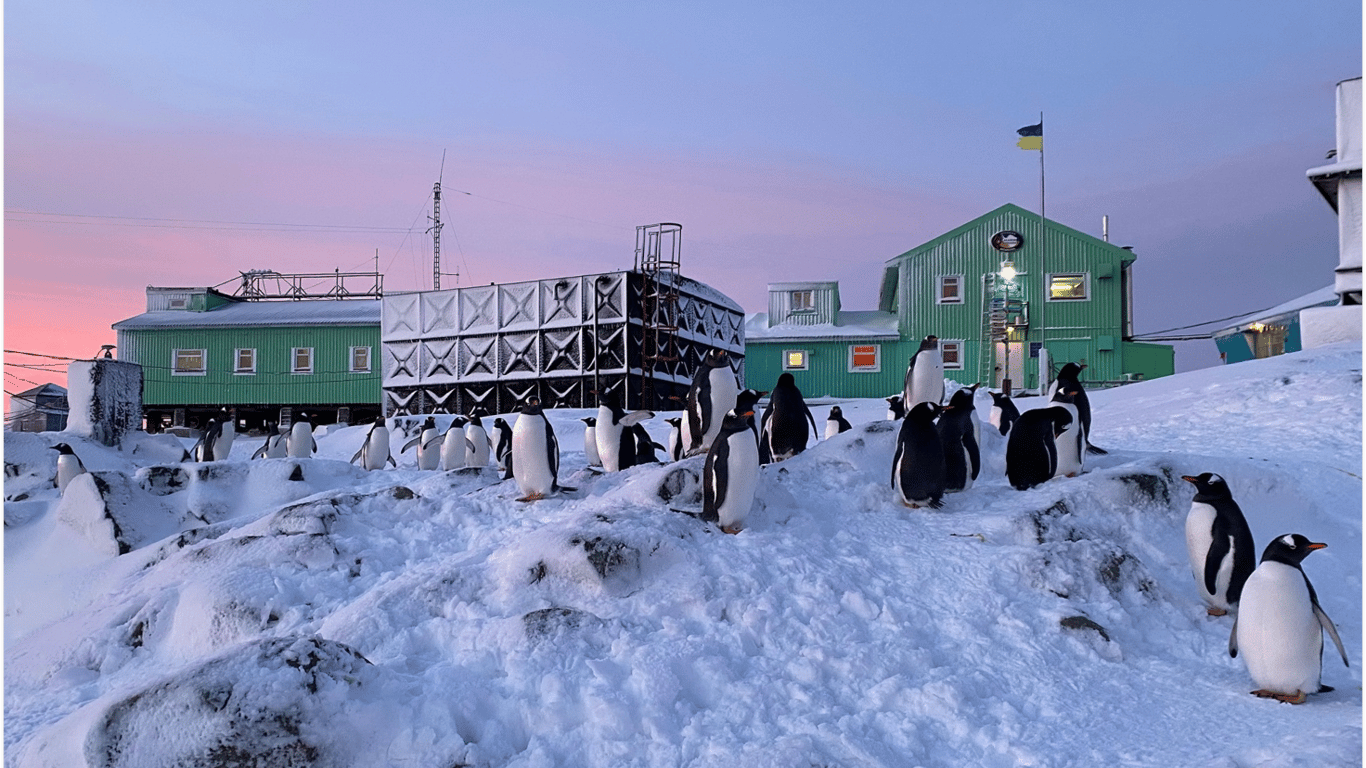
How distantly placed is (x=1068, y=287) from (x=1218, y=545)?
2759 centimetres

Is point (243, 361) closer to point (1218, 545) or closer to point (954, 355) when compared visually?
point (954, 355)

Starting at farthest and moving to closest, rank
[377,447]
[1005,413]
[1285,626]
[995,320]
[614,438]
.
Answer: [995,320] < [377,447] < [1005,413] < [614,438] < [1285,626]

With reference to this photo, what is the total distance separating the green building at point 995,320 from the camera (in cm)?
3247

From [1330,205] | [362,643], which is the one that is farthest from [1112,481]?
[1330,205]

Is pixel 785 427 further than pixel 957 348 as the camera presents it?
No

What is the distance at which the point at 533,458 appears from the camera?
32.5ft

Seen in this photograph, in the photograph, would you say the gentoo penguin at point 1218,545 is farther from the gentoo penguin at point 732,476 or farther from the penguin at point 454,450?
the penguin at point 454,450

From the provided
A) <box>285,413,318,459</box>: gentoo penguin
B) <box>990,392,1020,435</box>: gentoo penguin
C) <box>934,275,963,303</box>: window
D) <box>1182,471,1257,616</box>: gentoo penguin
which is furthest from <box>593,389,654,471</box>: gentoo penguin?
<box>934,275,963,303</box>: window

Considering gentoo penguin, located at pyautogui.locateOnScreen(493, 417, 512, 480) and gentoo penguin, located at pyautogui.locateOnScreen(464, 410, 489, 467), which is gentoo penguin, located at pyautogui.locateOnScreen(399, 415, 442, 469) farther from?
gentoo penguin, located at pyautogui.locateOnScreen(464, 410, 489, 467)

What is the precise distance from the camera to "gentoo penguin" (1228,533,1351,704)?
564 centimetres

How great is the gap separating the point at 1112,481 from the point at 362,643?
6220 millimetres

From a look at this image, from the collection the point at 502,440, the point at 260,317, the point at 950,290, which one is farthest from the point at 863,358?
the point at 260,317

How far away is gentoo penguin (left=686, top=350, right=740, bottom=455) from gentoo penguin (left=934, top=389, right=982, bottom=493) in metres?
2.23

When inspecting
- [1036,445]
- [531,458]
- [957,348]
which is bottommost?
[531,458]
